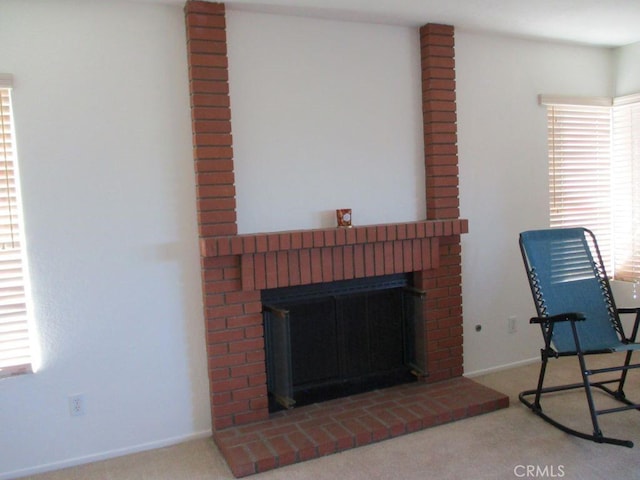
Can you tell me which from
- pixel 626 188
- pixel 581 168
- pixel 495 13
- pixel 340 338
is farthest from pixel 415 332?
pixel 626 188

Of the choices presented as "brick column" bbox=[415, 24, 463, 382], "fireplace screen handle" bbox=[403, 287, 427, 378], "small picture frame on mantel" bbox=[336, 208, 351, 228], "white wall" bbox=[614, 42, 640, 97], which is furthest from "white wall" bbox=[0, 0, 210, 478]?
"white wall" bbox=[614, 42, 640, 97]

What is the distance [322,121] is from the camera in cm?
316

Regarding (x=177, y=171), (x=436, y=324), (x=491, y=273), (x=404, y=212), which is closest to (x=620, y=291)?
(x=491, y=273)

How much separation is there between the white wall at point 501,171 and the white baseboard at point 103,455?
1.90m

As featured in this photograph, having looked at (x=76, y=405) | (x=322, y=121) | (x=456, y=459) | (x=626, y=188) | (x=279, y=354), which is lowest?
(x=456, y=459)

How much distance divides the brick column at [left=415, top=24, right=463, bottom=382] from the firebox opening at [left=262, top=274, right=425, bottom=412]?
0.41ft

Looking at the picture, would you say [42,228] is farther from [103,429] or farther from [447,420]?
[447,420]

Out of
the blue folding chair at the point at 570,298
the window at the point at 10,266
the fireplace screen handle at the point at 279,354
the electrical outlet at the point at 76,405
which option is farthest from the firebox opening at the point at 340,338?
the window at the point at 10,266

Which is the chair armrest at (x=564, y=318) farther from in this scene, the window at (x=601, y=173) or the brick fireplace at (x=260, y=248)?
the window at (x=601, y=173)

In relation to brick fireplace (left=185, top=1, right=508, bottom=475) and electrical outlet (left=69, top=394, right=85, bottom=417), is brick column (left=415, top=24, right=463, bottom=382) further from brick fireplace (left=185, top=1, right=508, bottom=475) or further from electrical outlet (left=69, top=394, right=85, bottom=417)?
electrical outlet (left=69, top=394, right=85, bottom=417)

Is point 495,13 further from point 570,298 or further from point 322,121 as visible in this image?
point 570,298

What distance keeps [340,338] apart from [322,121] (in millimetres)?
1297

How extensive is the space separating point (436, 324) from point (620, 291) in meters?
1.76

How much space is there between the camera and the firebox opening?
304 cm
